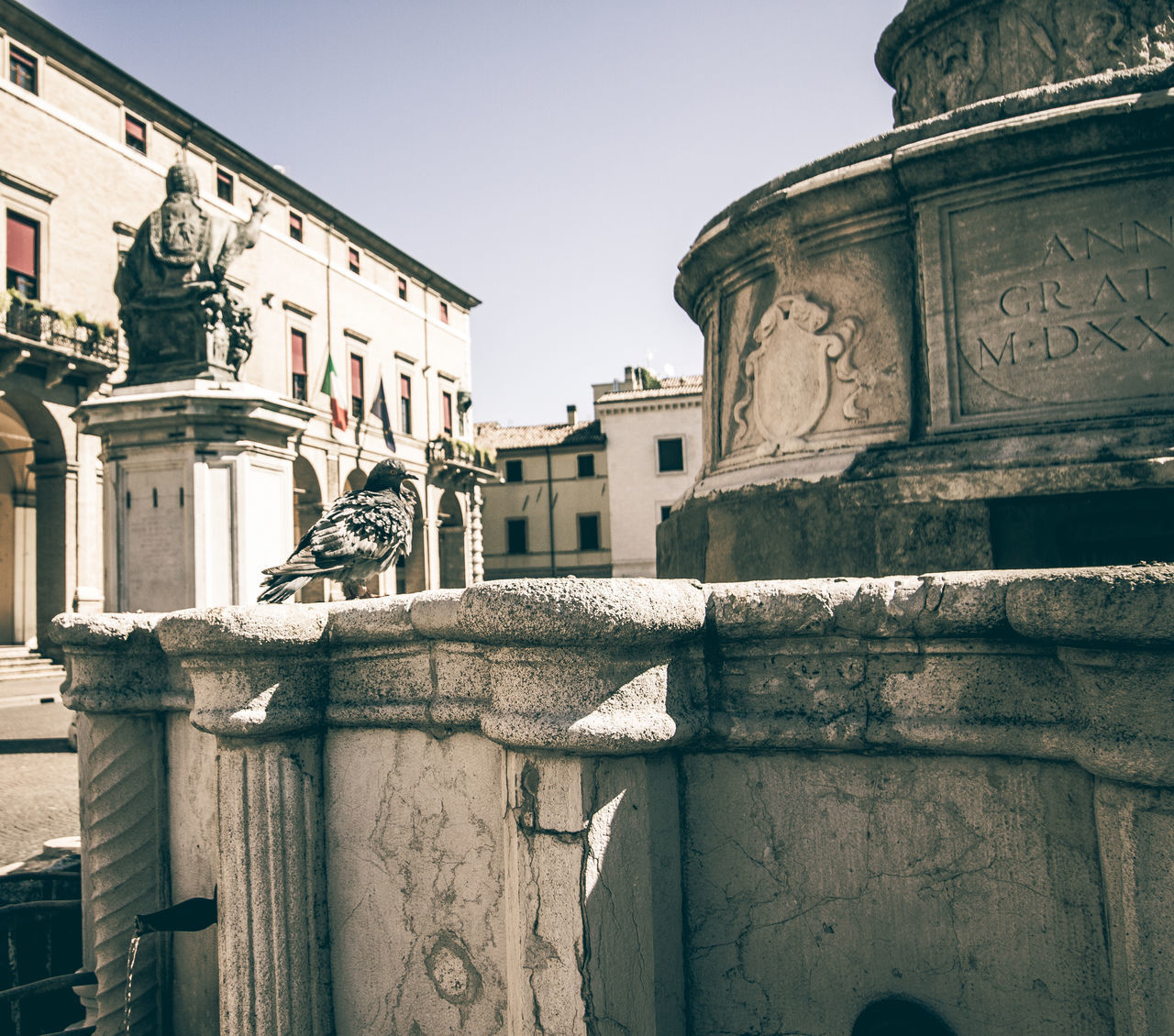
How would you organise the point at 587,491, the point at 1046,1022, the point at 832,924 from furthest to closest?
the point at 587,491, the point at 832,924, the point at 1046,1022

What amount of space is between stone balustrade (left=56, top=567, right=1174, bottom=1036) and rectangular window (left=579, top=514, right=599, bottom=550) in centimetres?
3881

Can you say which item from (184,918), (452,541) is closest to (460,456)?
(452,541)

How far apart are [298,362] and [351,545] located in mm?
25102

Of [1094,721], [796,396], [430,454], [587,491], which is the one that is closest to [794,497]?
[796,396]

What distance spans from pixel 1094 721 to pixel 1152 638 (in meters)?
0.20

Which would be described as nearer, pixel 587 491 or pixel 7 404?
pixel 7 404

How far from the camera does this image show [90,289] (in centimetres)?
1995

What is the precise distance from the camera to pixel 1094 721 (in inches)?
59.2

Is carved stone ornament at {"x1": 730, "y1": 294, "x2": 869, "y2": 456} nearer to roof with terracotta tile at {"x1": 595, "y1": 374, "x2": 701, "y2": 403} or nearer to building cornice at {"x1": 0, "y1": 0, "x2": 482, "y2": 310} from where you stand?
building cornice at {"x1": 0, "y1": 0, "x2": 482, "y2": 310}

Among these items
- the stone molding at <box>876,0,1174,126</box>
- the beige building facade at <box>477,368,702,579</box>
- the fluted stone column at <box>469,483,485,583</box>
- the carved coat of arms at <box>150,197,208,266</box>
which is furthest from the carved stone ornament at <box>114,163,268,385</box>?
the beige building facade at <box>477,368,702,579</box>

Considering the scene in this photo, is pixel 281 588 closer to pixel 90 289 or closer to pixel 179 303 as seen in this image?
pixel 179 303

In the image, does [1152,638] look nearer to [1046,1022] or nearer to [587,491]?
[1046,1022]

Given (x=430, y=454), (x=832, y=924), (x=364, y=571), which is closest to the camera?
(x=832, y=924)

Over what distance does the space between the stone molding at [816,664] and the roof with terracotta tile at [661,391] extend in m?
36.1
